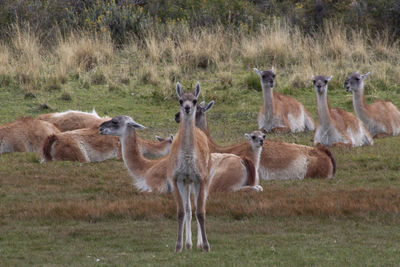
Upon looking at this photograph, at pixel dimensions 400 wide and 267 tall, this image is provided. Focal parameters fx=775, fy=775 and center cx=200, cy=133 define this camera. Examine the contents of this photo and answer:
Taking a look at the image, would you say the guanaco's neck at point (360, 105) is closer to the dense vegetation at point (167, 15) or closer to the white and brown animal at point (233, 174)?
the white and brown animal at point (233, 174)

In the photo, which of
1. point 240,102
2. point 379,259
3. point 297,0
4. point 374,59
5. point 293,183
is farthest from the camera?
A: point 297,0

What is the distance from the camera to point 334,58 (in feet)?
62.8

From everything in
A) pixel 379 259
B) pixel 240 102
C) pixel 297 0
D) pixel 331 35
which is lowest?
pixel 379 259

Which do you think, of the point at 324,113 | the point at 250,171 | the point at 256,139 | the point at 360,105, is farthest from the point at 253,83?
the point at 250,171

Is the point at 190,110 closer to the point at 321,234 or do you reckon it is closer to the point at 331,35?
the point at 321,234

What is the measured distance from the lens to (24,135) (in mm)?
12258

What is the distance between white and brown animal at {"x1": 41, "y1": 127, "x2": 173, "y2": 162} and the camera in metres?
11.4

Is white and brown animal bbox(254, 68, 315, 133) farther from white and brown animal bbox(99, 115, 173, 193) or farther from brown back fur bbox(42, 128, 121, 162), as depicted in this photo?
white and brown animal bbox(99, 115, 173, 193)

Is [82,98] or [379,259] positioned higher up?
[82,98]

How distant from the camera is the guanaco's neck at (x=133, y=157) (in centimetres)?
972

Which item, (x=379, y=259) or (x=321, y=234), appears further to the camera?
(x=321, y=234)

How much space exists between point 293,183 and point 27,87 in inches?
340

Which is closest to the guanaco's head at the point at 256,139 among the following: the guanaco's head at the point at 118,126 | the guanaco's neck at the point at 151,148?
the guanaco's head at the point at 118,126

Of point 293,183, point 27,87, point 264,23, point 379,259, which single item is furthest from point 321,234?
point 264,23
